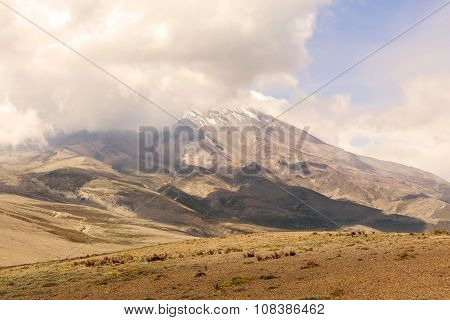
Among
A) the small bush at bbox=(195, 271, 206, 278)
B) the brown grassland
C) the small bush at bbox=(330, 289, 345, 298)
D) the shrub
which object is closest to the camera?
the small bush at bbox=(330, 289, 345, 298)

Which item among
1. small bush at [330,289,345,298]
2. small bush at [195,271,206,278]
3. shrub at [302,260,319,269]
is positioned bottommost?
small bush at [195,271,206,278]

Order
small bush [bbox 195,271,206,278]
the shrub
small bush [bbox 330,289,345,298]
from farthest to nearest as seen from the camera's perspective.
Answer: small bush [bbox 195,271,206,278] < the shrub < small bush [bbox 330,289,345,298]

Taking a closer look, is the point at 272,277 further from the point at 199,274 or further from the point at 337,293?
the point at 337,293

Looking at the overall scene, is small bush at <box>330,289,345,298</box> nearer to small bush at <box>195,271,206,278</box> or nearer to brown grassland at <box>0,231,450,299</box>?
brown grassland at <box>0,231,450,299</box>

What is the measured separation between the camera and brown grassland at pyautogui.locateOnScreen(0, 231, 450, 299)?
26.6 metres

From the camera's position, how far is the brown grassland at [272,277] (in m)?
26.6

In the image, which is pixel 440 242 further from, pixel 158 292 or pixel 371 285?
pixel 158 292

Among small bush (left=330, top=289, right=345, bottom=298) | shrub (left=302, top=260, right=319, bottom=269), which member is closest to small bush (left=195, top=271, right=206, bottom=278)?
shrub (left=302, top=260, right=319, bottom=269)

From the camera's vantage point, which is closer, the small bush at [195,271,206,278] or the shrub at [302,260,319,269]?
the shrub at [302,260,319,269]

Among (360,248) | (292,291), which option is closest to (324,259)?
(360,248)

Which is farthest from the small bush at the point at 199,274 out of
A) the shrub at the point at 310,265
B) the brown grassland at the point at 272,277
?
the shrub at the point at 310,265

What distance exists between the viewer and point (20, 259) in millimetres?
95312

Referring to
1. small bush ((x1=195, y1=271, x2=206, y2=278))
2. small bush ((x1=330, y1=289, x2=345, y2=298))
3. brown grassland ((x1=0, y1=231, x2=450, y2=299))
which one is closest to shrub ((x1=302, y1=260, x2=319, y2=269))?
brown grassland ((x1=0, y1=231, x2=450, y2=299))

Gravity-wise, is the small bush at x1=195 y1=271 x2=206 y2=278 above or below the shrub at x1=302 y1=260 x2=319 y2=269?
below
